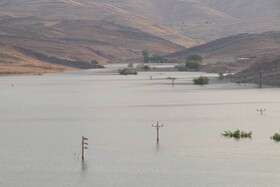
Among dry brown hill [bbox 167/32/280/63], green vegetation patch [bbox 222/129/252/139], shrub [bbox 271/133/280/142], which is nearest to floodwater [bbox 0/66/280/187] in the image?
shrub [bbox 271/133/280/142]

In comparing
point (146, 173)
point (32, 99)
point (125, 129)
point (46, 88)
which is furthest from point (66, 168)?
point (46, 88)

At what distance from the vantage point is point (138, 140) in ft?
162

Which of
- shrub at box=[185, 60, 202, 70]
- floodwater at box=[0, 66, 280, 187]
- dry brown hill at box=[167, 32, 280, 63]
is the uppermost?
dry brown hill at box=[167, 32, 280, 63]

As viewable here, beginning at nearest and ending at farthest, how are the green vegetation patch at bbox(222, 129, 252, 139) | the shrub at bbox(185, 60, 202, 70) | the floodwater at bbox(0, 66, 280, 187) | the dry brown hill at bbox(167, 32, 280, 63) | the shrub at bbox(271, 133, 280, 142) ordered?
the floodwater at bbox(0, 66, 280, 187)
the shrub at bbox(271, 133, 280, 142)
the green vegetation patch at bbox(222, 129, 252, 139)
the shrub at bbox(185, 60, 202, 70)
the dry brown hill at bbox(167, 32, 280, 63)

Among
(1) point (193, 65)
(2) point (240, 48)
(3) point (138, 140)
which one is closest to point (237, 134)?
(3) point (138, 140)

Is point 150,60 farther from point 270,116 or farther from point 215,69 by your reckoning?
point 270,116

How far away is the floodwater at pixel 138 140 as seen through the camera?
3844 cm

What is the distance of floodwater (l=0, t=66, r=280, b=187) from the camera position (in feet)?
126

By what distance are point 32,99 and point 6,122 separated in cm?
2310

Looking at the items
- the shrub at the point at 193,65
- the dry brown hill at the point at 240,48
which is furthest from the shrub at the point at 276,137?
the dry brown hill at the point at 240,48

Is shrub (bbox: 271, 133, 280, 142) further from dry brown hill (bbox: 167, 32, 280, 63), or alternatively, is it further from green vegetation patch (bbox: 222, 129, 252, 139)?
dry brown hill (bbox: 167, 32, 280, 63)

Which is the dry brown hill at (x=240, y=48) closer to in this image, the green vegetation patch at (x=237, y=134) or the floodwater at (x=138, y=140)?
the floodwater at (x=138, y=140)

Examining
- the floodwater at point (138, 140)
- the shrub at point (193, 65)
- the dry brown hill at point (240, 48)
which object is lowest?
the floodwater at point (138, 140)

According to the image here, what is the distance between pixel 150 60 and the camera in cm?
19212
